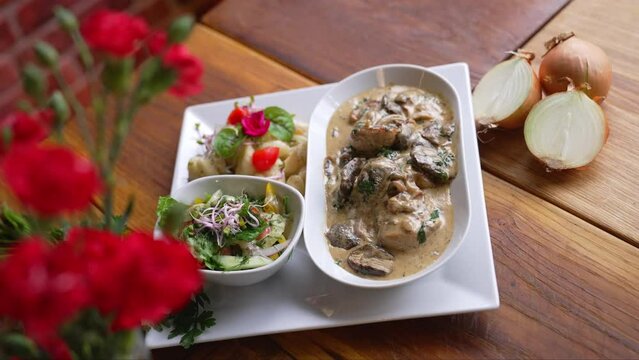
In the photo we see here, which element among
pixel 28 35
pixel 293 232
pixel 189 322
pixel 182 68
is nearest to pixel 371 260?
pixel 293 232

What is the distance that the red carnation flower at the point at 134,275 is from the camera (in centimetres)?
65

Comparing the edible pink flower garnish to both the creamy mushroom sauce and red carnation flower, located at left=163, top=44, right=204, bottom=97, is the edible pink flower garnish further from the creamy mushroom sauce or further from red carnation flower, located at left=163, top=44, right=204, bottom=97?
red carnation flower, located at left=163, top=44, right=204, bottom=97

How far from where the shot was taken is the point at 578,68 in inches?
63.3

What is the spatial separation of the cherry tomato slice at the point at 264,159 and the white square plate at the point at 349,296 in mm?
234

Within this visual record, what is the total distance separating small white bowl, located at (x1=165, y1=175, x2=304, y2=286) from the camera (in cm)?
139

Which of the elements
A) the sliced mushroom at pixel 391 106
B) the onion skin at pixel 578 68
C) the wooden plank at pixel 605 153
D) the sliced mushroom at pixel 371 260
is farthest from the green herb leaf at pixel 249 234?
the onion skin at pixel 578 68

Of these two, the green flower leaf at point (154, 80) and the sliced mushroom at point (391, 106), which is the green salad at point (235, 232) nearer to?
the sliced mushroom at point (391, 106)

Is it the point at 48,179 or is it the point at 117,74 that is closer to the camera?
the point at 48,179

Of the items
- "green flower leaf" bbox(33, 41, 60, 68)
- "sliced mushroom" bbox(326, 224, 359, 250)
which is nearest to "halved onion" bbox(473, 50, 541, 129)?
"sliced mushroom" bbox(326, 224, 359, 250)

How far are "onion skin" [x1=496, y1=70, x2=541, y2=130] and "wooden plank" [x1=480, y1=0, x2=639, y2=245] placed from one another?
31 mm

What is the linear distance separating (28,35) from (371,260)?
5.67ft

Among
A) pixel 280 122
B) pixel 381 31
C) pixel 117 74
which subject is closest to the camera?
pixel 117 74

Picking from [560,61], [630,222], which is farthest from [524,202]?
[560,61]

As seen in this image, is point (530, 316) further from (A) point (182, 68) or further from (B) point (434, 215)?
(A) point (182, 68)
